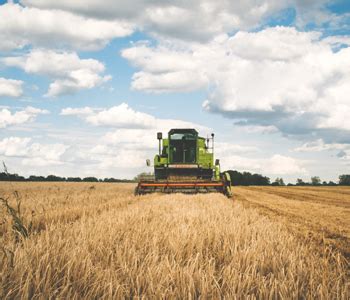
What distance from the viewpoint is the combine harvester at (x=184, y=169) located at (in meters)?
16.3

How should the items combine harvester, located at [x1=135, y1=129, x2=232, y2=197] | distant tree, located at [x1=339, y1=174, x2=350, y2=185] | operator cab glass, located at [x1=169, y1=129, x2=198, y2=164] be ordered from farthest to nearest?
1. distant tree, located at [x1=339, y1=174, x2=350, y2=185]
2. operator cab glass, located at [x1=169, y1=129, x2=198, y2=164]
3. combine harvester, located at [x1=135, y1=129, x2=232, y2=197]

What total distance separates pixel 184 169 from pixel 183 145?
5.46ft

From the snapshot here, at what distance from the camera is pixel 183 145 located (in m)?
19.1

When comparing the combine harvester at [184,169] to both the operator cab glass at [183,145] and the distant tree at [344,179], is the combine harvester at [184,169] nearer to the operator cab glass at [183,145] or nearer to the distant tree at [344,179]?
the operator cab glass at [183,145]

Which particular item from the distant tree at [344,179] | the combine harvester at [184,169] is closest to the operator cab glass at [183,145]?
the combine harvester at [184,169]

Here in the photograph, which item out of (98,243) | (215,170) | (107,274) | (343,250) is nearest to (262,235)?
(343,250)

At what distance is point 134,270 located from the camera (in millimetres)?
2545

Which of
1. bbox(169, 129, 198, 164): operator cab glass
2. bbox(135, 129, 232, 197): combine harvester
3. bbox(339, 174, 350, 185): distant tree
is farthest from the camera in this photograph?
bbox(339, 174, 350, 185): distant tree

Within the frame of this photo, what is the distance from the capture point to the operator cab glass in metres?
19.1

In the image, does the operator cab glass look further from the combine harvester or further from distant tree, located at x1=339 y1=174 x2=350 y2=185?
distant tree, located at x1=339 y1=174 x2=350 y2=185

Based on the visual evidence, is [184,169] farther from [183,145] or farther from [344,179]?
[344,179]

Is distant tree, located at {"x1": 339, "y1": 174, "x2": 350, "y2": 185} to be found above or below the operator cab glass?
below

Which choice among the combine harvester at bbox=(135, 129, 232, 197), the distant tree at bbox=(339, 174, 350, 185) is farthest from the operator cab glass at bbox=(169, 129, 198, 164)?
the distant tree at bbox=(339, 174, 350, 185)

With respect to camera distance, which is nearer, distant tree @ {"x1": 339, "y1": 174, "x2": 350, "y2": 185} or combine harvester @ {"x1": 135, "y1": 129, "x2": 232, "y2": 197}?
combine harvester @ {"x1": 135, "y1": 129, "x2": 232, "y2": 197}
